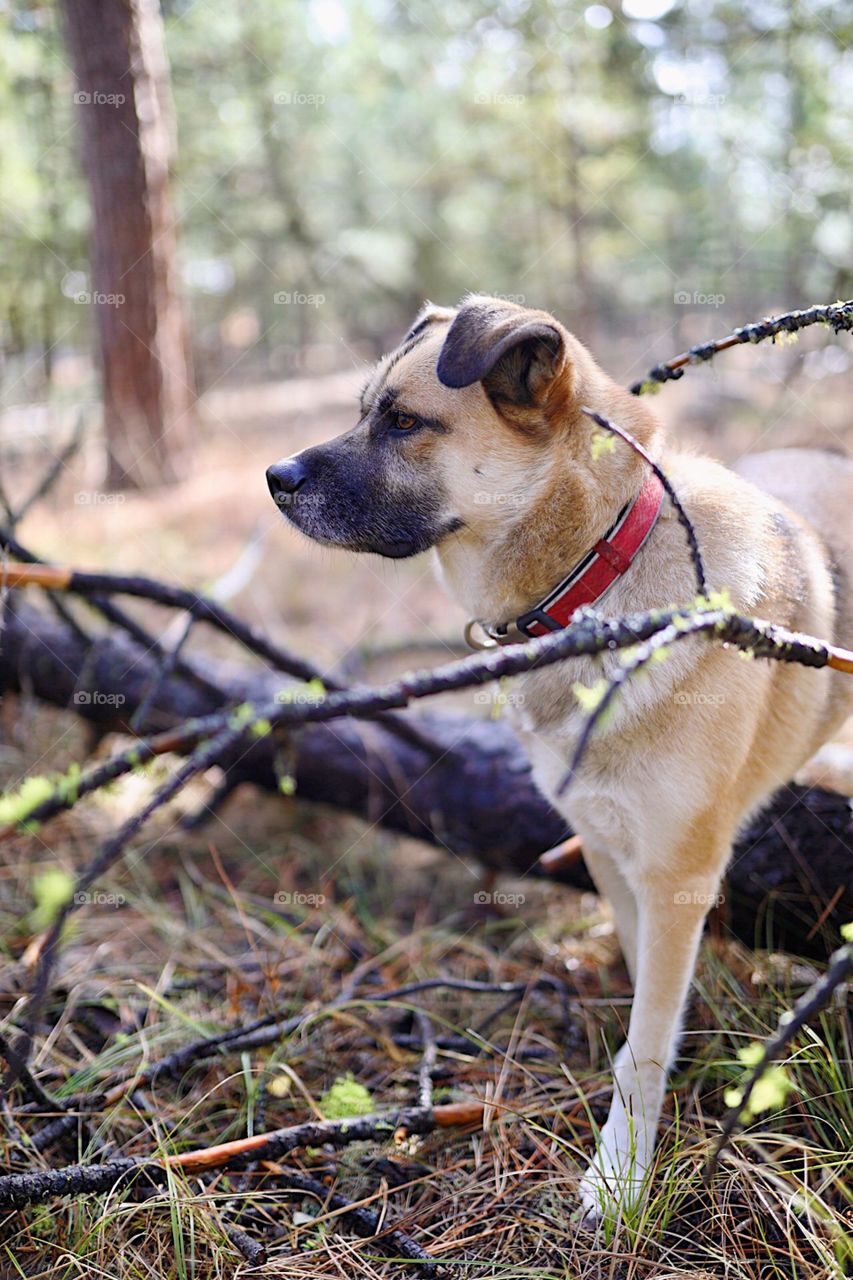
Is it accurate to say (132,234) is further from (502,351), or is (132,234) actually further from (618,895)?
(618,895)

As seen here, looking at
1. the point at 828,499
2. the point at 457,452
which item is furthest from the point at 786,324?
the point at 828,499

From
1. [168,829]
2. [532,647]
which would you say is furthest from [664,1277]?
[168,829]

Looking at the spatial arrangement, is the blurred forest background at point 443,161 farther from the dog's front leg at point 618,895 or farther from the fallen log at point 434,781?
the dog's front leg at point 618,895

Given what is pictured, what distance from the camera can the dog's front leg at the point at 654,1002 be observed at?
7.61ft

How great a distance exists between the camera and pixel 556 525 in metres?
2.50

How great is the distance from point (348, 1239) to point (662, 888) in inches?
44.8

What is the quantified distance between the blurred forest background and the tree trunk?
0.70ft

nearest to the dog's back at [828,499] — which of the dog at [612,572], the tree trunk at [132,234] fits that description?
the dog at [612,572]

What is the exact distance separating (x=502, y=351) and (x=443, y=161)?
1206 cm

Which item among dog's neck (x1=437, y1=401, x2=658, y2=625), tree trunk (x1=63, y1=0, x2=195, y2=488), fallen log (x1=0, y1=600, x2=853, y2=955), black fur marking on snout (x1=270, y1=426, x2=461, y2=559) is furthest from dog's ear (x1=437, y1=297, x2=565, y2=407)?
tree trunk (x1=63, y1=0, x2=195, y2=488)

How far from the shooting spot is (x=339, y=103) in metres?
12.8

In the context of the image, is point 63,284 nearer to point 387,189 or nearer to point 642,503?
point 387,189

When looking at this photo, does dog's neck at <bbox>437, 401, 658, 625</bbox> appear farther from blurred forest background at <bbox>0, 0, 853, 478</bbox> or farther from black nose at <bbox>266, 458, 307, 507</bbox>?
blurred forest background at <bbox>0, 0, 853, 478</bbox>

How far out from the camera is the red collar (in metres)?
2.41
